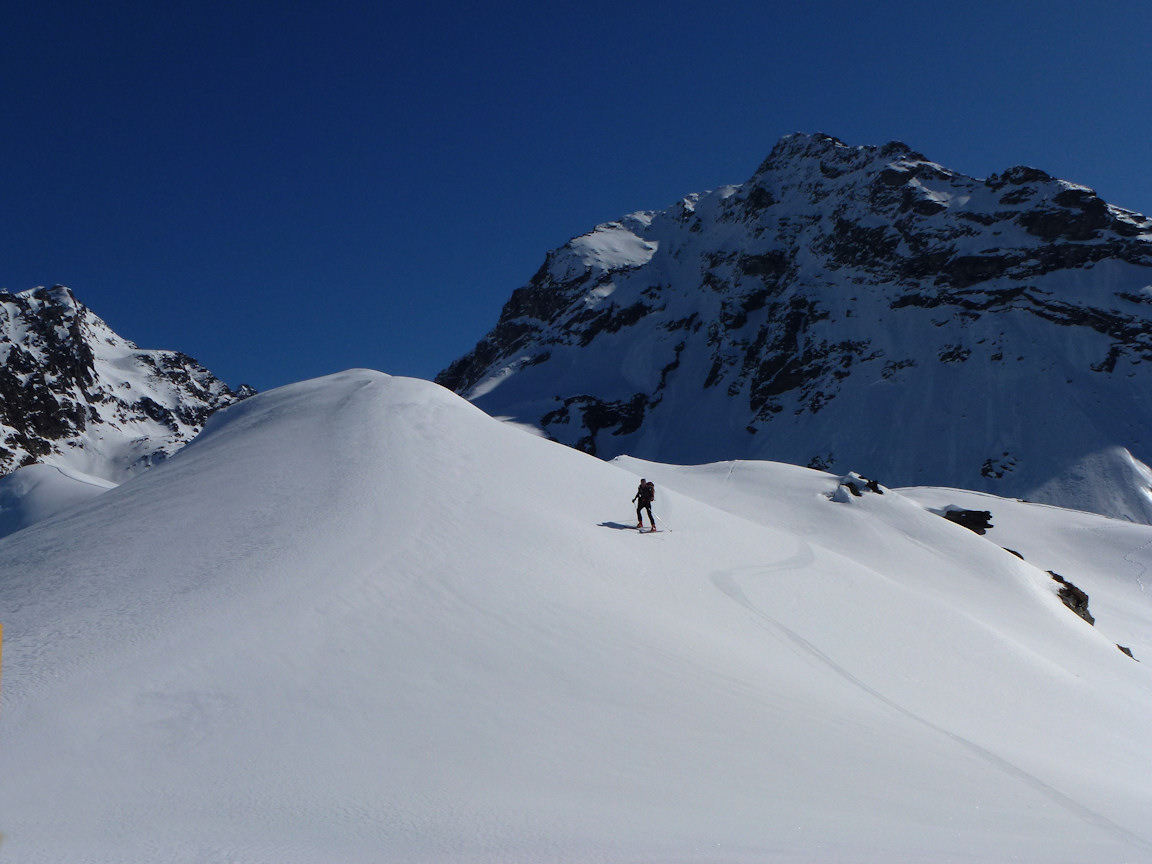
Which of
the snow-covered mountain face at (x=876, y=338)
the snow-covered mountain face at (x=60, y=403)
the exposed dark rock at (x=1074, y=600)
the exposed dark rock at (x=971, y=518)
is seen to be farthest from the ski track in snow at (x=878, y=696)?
the snow-covered mountain face at (x=60, y=403)

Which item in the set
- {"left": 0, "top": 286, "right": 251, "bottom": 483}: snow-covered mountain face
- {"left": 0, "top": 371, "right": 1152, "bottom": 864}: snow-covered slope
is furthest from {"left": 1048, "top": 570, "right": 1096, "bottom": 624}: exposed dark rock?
{"left": 0, "top": 286, "right": 251, "bottom": 483}: snow-covered mountain face

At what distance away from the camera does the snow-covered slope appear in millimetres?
4445

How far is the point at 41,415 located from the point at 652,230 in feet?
503

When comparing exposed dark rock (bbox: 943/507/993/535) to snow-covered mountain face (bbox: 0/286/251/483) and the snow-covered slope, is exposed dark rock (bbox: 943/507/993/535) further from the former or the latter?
snow-covered mountain face (bbox: 0/286/251/483)

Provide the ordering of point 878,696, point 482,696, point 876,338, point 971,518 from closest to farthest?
1. point 482,696
2. point 878,696
3. point 971,518
4. point 876,338

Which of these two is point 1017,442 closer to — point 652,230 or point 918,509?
point 918,509

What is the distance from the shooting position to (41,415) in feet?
543

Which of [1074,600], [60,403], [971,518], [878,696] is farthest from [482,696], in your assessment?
[60,403]

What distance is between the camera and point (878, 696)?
Result: 877cm

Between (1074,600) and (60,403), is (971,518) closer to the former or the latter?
(1074,600)

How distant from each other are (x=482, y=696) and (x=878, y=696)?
17.1 feet

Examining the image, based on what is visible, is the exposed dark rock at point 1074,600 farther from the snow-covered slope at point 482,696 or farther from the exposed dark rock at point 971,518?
the snow-covered slope at point 482,696

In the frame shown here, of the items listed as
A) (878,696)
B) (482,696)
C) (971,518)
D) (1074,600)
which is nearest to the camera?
(482,696)

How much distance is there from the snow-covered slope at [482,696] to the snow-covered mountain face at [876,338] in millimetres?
82455
